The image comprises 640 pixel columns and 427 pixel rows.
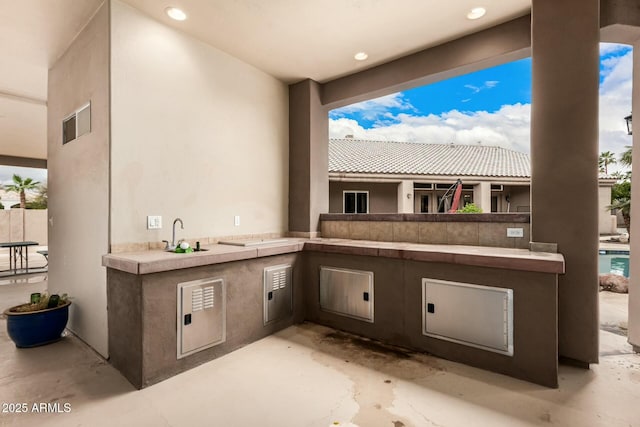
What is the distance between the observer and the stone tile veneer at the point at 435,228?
3.07 metres

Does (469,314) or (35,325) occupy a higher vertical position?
(469,314)

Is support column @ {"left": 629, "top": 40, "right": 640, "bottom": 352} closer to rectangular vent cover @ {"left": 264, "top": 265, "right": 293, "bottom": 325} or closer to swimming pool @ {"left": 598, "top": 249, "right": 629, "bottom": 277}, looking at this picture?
rectangular vent cover @ {"left": 264, "top": 265, "right": 293, "bottom": 325}

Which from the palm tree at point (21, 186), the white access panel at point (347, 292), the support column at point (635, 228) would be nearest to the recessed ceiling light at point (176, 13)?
the white access panel at point (347, 292)

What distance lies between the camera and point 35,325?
9.54ft

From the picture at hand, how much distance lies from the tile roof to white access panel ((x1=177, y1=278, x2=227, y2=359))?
645 centimetres

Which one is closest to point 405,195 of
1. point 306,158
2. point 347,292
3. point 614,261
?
point 614,261

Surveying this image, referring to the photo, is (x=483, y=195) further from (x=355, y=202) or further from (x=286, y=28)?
(x=286, y=28)

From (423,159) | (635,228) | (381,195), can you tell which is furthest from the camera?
(423,159)

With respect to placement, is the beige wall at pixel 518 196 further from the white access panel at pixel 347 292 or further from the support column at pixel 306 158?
the white access panel at pixel 347 292

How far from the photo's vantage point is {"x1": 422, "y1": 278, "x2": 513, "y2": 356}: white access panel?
2.45 m

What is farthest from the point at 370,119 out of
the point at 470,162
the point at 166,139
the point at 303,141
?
the point at 166,139

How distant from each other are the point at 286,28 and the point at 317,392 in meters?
3.61

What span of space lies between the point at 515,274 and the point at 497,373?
2.85 feet

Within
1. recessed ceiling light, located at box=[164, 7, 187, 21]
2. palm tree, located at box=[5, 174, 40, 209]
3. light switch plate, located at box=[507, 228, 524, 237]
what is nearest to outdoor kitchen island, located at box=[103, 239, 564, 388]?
light switch plate, located at box=[507, 228, 524, 237]
